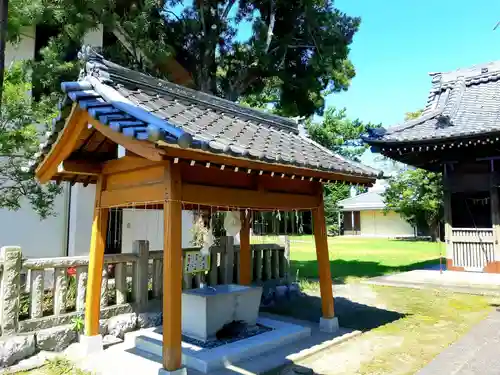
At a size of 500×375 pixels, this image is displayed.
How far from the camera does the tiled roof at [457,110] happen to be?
35.7ft

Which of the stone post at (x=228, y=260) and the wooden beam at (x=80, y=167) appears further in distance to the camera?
the stone post at (x=228, y=260)

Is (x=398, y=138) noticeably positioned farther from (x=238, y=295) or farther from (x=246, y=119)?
(x=238, y=295)

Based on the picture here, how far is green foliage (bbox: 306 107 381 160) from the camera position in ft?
92.0

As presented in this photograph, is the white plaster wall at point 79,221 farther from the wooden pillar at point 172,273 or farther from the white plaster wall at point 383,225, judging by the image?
the white plaster wall at point 383,225

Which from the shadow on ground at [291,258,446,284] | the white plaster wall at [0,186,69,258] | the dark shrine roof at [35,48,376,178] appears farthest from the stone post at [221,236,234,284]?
the white plaster wall at [0,186,69,258]

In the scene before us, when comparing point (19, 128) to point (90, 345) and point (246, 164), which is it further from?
point (246, 164)

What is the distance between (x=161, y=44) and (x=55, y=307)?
6032 mm

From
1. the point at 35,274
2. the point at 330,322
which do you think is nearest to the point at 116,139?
the point at 35,274

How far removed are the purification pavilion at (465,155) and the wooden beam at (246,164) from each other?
6241 millimetres

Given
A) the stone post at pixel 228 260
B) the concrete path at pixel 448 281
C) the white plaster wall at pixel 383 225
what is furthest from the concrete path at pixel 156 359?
the white plaster wall at pixel 383 225

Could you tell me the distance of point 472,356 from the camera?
16.0 ft

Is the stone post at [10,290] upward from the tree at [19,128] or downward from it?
downward

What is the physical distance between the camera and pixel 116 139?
406 centimetres

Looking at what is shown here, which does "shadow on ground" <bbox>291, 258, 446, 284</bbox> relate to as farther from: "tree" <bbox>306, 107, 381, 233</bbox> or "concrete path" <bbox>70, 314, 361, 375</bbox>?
"tree" <bbox>306, 107, 381, 233</bbox>
